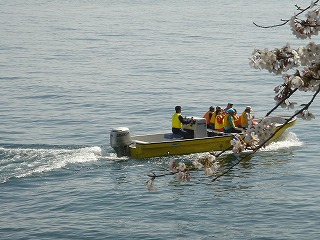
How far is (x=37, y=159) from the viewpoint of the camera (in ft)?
88.9

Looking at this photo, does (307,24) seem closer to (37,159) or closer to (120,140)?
(120,140)

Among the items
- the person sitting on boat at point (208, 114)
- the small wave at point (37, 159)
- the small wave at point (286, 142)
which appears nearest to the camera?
the small wave at point (37, 159)

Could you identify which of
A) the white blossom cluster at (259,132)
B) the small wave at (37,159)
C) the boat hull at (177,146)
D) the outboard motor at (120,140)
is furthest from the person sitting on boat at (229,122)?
the white blossom cluster at (259,132)

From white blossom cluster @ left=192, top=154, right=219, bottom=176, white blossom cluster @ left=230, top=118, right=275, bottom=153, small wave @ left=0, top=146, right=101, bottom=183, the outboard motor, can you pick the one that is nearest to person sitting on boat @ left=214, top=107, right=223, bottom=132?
the outboard motor

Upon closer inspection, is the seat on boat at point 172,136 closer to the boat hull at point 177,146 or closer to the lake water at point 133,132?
the boat hull at point 177,146

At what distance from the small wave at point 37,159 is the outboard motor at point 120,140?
1.07m

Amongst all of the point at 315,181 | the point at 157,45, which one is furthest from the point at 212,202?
the point at 157,45

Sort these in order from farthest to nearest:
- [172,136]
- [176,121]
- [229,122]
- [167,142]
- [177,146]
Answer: [229,122], [172,136], [176,121], [177,146], [167,142]

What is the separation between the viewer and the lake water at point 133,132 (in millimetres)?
21750

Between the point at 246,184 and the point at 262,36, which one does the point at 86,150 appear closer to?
the point at 246,184

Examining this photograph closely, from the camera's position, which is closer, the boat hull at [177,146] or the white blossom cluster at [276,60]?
the white blossom cluster at [276,60]

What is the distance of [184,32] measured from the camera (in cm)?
7756

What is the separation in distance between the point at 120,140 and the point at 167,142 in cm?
169

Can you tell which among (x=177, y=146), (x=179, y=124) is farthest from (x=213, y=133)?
(x=177, y=146)
